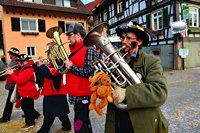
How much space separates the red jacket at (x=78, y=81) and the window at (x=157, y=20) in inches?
467

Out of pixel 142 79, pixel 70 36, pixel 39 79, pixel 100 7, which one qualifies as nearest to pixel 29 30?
pixel 100 7

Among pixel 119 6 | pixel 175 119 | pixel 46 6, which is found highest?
pixel 119 6

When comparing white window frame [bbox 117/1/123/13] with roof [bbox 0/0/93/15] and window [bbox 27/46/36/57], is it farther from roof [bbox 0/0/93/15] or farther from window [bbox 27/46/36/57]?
window [bbox 27/46/36/57]

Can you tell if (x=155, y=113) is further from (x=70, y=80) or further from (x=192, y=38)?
(x=192, y=38)

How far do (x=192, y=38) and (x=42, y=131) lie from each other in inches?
495

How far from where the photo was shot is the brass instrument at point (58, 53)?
2.51m

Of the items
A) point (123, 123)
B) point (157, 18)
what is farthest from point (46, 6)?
point (123, 123)

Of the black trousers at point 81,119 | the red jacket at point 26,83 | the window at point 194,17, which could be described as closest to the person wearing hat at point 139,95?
the black trousers at point 81,119

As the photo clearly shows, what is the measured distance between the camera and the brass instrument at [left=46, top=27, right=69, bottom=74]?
8.23 ft

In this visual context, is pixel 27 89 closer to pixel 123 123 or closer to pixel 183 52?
pixel 123 123

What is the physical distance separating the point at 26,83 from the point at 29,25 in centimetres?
1368

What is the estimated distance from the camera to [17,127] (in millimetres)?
3680

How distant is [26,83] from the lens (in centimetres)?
352

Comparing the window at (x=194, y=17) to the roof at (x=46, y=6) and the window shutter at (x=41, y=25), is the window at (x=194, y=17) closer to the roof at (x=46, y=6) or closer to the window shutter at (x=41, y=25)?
the roof at (x=46, y=6)
